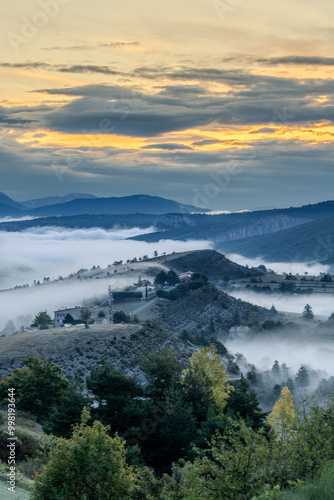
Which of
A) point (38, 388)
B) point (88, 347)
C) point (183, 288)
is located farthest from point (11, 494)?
point (183, 288)

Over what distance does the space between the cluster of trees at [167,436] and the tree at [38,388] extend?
0.07 metres

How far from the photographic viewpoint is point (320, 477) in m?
16.8

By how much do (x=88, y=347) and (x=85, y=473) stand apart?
61.1 m

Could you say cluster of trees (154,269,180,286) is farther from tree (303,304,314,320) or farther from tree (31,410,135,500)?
tree (31,410,135,500)

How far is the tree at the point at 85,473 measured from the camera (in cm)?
1991

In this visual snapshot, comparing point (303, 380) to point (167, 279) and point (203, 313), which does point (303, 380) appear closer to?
point (203, 313)

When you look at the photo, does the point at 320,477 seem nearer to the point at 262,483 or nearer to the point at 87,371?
the point at 262,483

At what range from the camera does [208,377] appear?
49.0 metres

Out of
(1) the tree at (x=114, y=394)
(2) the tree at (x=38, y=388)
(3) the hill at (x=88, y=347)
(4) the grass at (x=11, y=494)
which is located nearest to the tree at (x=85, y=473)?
(4) the grass at (x=11, y=494)

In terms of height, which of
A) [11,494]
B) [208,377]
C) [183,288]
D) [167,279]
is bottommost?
[183,288]

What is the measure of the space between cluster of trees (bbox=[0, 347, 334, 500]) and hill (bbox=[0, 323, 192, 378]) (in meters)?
22.8

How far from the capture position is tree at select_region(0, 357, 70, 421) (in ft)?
148

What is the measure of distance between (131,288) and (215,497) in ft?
537

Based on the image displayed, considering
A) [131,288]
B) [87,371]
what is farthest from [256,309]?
[87,371]
